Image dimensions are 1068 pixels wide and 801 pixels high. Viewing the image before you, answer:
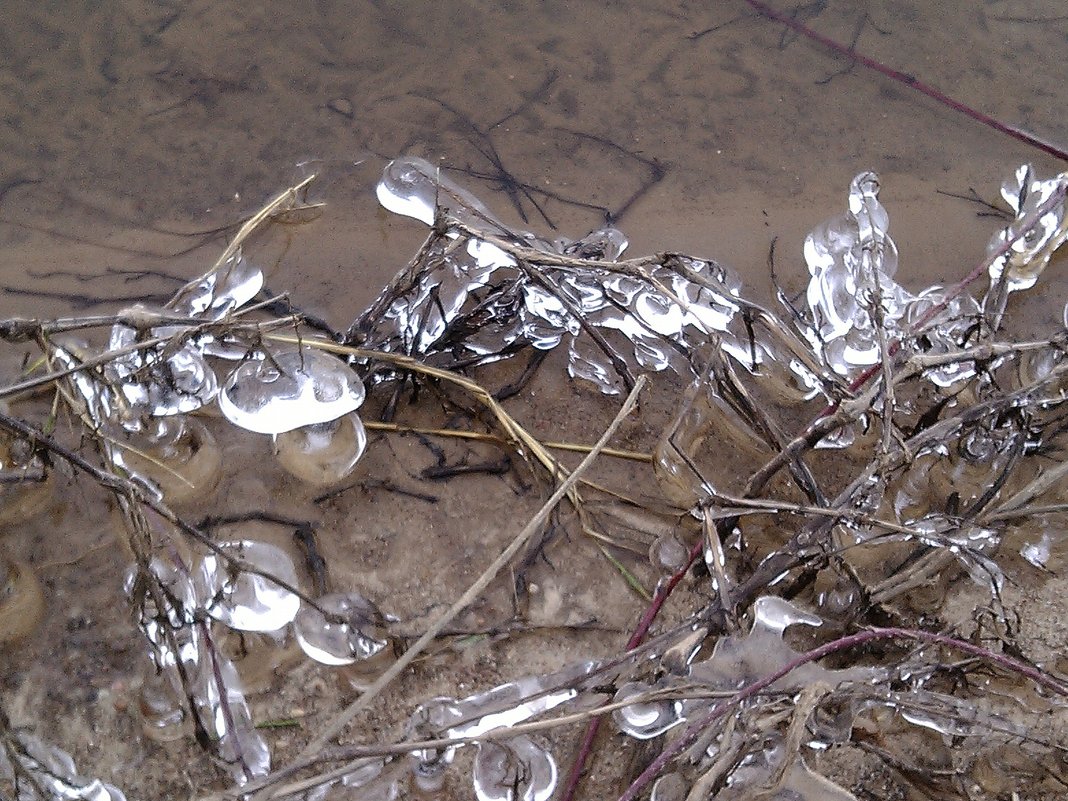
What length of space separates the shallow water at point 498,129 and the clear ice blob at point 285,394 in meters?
0.53

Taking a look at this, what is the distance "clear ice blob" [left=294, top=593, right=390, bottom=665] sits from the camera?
1.62 meters

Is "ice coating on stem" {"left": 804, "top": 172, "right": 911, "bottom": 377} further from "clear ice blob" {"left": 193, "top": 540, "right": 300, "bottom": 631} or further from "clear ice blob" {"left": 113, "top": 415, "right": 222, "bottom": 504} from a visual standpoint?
"clear ice blob" {"left": 113, "top": 415, "right": 222, "bottom": 504}

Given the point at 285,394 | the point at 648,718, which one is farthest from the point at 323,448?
the point at 648,718

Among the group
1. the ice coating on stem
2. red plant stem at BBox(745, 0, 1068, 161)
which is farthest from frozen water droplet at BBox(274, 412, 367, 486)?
red plant stem at BBox(745, 0, 1068, 161)

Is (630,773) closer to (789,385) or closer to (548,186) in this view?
(789,385)

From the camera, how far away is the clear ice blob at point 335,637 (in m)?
1.62

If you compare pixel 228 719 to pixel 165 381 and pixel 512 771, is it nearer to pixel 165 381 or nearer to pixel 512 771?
pixel 512 771

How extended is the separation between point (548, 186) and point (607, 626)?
4.31 ft

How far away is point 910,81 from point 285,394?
2.27 m

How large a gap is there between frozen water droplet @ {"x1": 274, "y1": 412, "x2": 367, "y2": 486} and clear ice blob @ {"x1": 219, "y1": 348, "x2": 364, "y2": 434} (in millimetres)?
176

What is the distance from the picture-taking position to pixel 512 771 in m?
1.51

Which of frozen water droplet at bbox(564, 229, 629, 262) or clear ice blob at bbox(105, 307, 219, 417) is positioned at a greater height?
frozen water droplet at bbox(564, 229, 629, 262)

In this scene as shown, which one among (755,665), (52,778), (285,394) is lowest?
(52,778)

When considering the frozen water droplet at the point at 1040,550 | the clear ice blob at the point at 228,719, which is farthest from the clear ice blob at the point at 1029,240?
the clear ice blob at the point at 228,719
